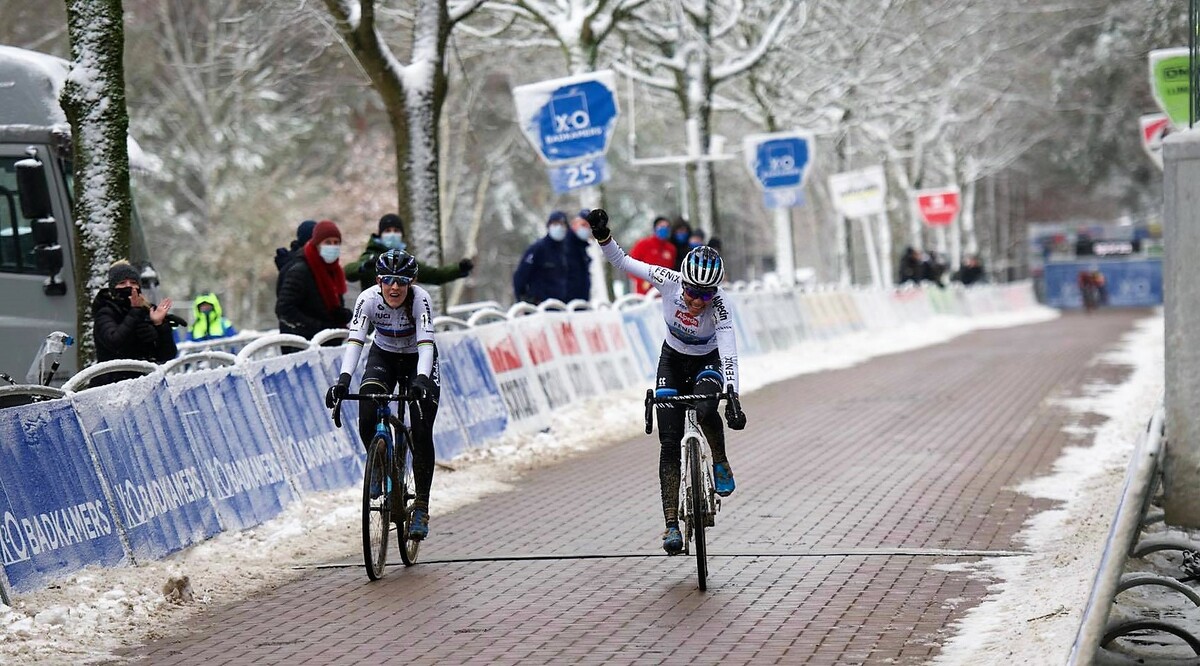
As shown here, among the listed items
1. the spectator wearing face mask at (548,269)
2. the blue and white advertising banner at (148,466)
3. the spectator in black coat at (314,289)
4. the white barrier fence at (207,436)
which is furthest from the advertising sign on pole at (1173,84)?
the blue and white advertising banner at (148,466)

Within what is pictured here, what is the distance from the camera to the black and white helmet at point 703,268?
32.5 feet

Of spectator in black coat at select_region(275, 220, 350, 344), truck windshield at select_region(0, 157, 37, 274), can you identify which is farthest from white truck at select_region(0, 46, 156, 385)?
spectator in black coat at select_region(275, 220, 350, 344)

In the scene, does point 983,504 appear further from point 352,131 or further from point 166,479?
point 352,131

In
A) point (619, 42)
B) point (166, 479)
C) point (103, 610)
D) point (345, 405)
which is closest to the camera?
point (103, 610)

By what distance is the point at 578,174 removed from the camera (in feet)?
76.0

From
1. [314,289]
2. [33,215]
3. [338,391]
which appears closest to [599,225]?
[338,391]

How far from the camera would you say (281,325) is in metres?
14.6

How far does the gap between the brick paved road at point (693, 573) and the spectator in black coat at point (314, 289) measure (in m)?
2.07

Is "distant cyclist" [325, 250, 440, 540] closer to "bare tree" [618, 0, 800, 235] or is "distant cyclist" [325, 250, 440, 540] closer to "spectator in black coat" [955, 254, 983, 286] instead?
"bare tree" [618, 0, 800, 235]

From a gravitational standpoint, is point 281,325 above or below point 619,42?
below

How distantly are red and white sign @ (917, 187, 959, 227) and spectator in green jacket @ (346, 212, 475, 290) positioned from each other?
42095mm

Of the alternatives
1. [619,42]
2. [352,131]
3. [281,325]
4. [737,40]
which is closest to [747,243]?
[352,131]

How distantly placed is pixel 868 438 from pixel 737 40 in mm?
30068

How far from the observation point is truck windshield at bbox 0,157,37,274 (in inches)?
596
